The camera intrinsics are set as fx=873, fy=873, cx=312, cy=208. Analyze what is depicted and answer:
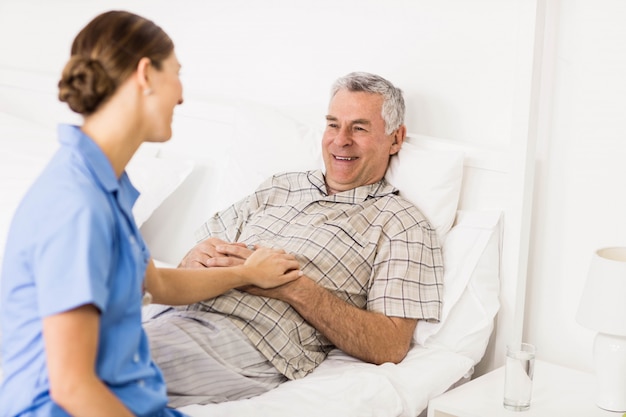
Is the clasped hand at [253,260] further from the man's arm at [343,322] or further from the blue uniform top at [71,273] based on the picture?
the blue uniform top at [71,273]

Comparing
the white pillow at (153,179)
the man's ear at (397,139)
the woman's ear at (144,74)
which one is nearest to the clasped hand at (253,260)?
the man's ear at (397,139)

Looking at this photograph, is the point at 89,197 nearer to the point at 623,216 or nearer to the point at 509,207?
the point at 509,207

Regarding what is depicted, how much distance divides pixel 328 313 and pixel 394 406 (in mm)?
269

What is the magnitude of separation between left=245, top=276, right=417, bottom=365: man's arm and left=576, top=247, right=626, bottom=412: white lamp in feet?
1.43

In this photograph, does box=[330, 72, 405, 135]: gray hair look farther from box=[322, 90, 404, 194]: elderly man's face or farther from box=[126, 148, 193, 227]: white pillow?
box=[126, 148, 193, 227]: white pillow

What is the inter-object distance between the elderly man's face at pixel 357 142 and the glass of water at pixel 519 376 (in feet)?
2.11

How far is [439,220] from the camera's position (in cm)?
222

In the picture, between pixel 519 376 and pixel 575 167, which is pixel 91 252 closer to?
pixel 519 376

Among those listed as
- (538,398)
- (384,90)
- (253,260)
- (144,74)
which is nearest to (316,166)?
(384,90)

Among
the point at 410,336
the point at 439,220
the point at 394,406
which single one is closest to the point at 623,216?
the point at 439,220

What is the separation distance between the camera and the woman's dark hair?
129 centimetres

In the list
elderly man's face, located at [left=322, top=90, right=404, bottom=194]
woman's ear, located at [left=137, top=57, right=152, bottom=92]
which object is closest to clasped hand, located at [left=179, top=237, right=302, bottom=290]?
elderly man's face, located at [left=322, top=90, right=404, bottom=194]

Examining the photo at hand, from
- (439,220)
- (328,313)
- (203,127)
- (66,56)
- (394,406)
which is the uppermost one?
(66,56)

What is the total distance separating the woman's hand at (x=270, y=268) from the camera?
1.96 metres
